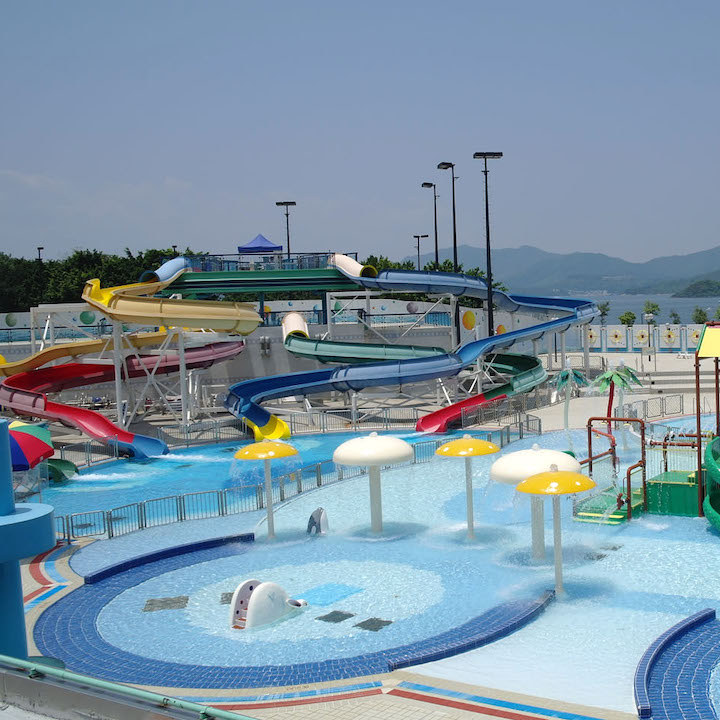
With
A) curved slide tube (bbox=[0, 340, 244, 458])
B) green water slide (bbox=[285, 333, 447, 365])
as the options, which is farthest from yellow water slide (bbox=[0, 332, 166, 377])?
green water slide (bbox=[285, 333, 447, 365])

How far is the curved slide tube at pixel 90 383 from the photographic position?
26016mm

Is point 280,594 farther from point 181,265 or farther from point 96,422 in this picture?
point 181,265

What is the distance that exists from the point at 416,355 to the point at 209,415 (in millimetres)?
8154

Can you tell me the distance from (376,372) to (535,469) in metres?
15.9

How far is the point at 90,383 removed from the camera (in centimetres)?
3244

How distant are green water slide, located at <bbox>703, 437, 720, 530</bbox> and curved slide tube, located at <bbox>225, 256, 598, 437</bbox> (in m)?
13.5

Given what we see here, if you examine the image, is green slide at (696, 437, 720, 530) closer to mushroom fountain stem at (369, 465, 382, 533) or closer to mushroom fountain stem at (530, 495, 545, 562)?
mushroom fountain stem at (530, 495, 545, 562)

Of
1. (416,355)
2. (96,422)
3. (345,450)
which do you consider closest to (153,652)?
(345,450)

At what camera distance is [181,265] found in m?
34.5

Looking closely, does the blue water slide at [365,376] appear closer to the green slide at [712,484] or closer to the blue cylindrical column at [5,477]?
the green slide at [712,484]

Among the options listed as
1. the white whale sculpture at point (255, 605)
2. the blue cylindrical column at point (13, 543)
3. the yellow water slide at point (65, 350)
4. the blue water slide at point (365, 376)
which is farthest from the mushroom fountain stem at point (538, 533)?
the yellow water slide at point (65, 350)

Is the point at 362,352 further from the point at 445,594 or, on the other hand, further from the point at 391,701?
the point at 391,701

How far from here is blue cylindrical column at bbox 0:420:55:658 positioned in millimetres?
7801

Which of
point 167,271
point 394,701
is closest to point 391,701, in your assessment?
point 394,701
